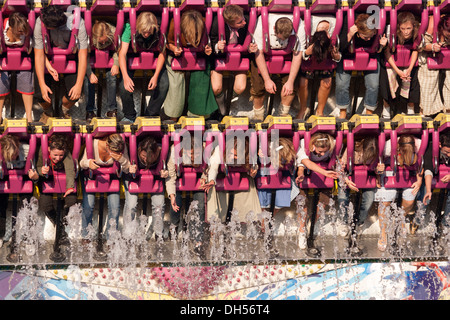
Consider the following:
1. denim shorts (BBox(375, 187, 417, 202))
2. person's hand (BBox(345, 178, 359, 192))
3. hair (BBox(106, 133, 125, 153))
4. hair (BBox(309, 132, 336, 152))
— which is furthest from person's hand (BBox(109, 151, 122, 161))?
denim shorts (BBox(375, 187, 417, 202))

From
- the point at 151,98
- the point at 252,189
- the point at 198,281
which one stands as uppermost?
the point at 151,98

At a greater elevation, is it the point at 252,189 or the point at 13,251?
the point at 252,189

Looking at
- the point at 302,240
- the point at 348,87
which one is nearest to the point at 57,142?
the point at 302,240

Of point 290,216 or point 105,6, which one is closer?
point 105,6

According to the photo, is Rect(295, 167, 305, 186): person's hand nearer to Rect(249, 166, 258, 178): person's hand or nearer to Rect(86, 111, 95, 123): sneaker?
Rect(249, 166, 258, 178): person's hand

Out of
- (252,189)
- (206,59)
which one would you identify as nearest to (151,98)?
(206,59)

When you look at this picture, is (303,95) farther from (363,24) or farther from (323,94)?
(363,24)

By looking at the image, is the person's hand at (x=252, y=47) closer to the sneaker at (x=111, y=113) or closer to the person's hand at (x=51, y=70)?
the sneaker at (x=111, y=113)

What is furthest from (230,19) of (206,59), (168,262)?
(168,262)

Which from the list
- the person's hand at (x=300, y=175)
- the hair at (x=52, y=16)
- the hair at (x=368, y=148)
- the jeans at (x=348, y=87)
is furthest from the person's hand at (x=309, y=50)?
the hair at (x=52, y=16)

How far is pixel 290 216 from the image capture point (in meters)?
11.1

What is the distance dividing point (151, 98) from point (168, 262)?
159cm

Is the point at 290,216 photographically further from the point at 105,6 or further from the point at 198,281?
the point at 105,6

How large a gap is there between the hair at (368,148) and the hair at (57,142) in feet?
9.11
